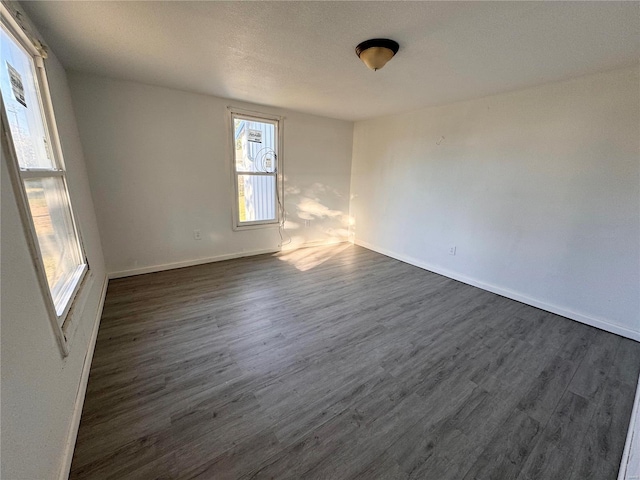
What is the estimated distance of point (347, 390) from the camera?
1644 mm

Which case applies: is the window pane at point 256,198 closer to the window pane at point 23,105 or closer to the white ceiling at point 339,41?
the white ceiling at point 339,41

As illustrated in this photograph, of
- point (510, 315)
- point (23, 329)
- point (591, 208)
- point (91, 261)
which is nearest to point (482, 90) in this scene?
point (591, 208)

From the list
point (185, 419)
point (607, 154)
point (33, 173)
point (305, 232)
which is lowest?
point (185, 419)

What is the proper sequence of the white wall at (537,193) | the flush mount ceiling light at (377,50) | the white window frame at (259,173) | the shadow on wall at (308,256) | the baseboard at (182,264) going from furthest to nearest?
the shadow on wall at (308,256)
the white window frame at (259,173)
the baseboard at (182,264)
the white wall at (537,193)
the flush mount ceiling light at (377,50)

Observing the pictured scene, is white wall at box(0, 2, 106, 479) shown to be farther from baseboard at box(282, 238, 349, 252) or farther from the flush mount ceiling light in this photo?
baseboard at box(282, 238, 349, 252)

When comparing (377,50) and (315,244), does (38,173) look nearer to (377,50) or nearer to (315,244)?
(377,50)

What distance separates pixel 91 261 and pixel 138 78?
6.57ft

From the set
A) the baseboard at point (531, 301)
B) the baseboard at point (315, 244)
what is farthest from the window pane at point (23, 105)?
the baseboard at point (531, 301)

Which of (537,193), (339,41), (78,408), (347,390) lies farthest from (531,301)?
(78,408)

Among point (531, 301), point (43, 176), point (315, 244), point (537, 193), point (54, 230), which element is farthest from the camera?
point (315, 244)

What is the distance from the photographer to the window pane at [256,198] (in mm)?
3896

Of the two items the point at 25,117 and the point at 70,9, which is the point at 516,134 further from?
the point at 25,117

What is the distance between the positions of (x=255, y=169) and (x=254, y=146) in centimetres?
34

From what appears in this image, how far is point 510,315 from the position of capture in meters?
2.60
